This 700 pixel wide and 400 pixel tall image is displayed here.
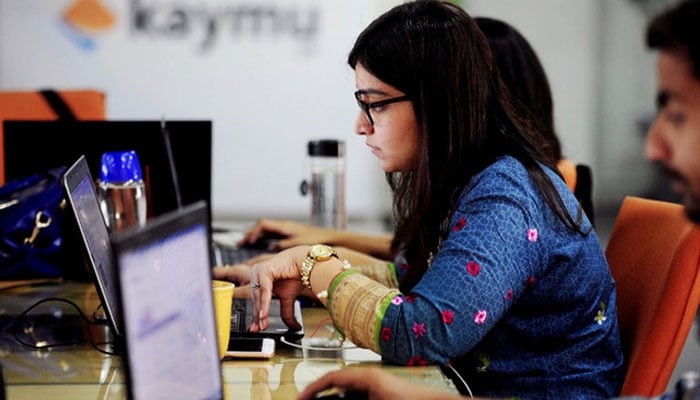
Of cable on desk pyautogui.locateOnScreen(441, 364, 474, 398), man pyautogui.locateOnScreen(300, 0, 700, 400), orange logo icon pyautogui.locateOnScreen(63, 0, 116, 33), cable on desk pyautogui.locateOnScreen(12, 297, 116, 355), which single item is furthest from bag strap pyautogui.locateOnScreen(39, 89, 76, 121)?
man pyautogui.locateOnScreen(300, 0, 700, 400)

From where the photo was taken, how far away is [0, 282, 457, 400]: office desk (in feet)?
4.02

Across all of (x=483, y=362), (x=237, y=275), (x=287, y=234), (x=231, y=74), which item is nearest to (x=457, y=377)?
(x=483, y=362)

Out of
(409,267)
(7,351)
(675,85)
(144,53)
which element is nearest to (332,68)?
(144,53)

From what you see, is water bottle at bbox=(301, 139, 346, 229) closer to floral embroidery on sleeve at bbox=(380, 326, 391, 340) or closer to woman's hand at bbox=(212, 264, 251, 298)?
woman's hand at bbox=(212, 264, 251, 298)

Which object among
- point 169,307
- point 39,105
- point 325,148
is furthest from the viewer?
point 39,105

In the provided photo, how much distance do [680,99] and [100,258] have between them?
891 millimetres

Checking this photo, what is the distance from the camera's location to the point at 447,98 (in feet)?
4.86

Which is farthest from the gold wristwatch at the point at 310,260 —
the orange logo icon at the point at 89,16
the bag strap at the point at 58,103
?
the orange logo icon at the point at 89,16

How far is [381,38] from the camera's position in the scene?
1.50 m

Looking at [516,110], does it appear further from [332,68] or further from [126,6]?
[126,6]

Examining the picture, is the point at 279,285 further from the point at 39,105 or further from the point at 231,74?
the point at 231,74

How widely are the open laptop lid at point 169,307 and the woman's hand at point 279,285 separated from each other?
44 centimetres

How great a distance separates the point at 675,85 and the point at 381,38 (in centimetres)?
65

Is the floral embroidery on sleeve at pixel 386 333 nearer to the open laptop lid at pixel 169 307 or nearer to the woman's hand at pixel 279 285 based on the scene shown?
the woman's hand at pixel 279 285
